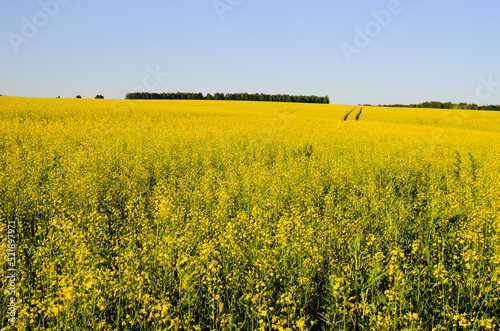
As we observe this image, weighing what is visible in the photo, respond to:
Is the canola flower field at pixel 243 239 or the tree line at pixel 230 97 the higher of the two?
the tree line at pixel 230 97

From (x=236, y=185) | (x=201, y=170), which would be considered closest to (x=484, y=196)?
(x=236, y=185)

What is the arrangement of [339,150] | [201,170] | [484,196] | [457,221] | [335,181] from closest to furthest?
[457,221] → [484,196] → [335,181] → [201,170] → [339,150]

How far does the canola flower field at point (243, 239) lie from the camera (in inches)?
118

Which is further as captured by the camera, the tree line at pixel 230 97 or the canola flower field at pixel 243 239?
the tree line at pixel 230 97

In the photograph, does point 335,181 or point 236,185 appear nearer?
point 236,185

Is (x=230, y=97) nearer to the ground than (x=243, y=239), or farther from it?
farther from it

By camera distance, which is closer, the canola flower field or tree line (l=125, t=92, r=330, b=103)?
the canola flower field

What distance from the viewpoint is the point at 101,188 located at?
709 cm

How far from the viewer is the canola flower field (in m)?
2.99

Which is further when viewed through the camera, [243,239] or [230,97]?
[230,97]

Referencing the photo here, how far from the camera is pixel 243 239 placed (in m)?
4.28

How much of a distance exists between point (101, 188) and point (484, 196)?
8.59 metres

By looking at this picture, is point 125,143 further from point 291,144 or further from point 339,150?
point 339,150

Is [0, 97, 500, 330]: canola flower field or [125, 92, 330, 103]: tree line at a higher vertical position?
[125, 92, 330, 103]: tree line
